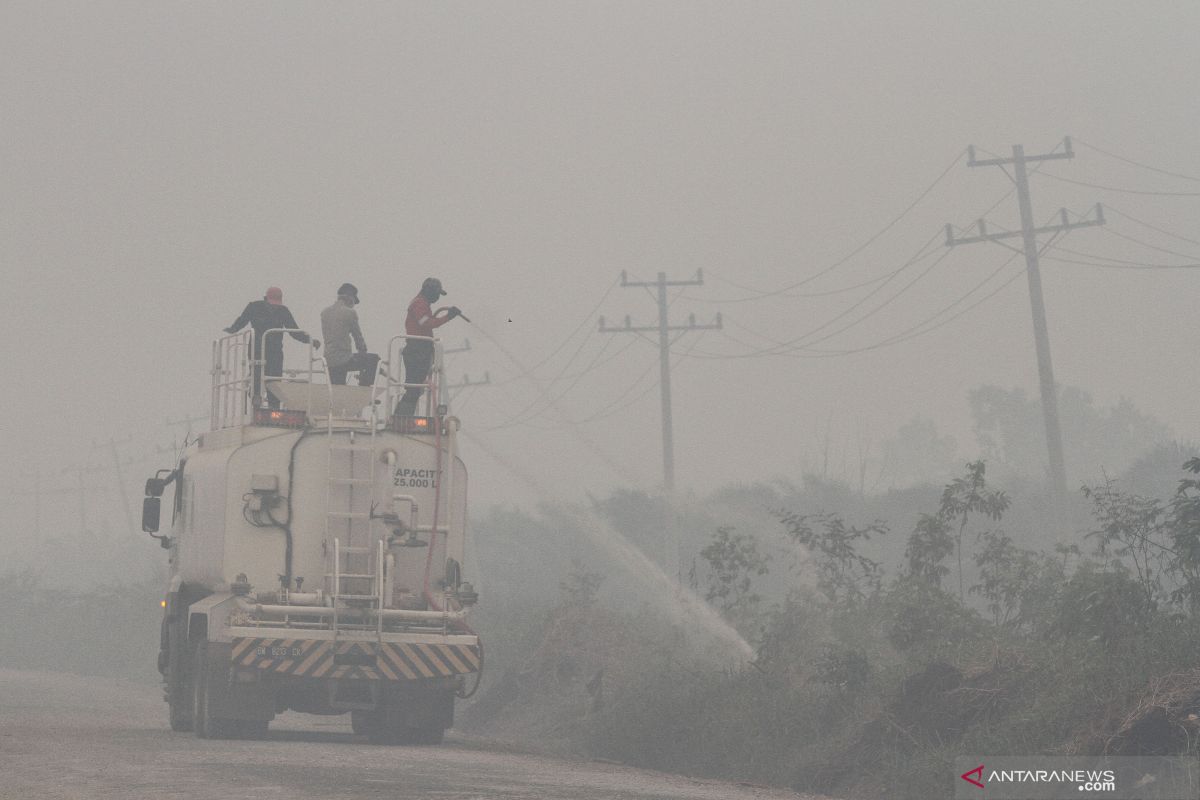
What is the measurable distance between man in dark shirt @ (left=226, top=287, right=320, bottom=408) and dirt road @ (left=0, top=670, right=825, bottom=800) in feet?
13.9

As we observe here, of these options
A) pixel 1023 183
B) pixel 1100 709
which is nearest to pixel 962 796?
pixel 1100 709

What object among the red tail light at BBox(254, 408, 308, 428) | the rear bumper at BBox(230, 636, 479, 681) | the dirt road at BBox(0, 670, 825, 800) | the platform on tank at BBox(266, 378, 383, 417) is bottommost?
the dirt road at BBox(0, 670, 825, 800)

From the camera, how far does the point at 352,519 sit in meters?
17.6

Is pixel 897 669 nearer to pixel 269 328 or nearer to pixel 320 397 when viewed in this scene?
pixel 320 397

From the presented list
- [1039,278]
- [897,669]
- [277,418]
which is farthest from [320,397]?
[1039,278]

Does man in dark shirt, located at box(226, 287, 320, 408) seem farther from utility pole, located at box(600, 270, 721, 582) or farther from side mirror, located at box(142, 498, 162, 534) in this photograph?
utility pole, located at box(600, 270, 721, 582)

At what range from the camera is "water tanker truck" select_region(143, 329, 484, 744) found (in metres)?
17.3

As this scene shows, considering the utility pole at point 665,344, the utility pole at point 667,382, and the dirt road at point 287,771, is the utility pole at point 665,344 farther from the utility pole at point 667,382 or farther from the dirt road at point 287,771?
the dirt road at point 287,771

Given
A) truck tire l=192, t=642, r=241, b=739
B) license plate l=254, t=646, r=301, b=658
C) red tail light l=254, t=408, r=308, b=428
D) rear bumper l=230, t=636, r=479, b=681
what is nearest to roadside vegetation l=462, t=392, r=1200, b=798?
rear bumper l=230, t=636, r=479, b=681

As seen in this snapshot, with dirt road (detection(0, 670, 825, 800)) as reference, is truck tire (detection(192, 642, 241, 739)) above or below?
above

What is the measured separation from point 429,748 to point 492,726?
24.7 feet

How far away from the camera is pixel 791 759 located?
16359 millimetres

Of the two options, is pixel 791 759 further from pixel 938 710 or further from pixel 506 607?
pixel 506 607

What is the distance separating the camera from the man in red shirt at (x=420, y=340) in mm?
18672
